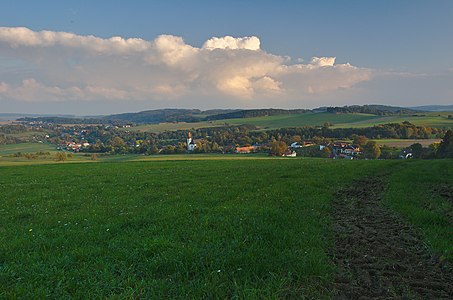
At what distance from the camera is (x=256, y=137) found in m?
118

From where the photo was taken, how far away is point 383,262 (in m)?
7.10

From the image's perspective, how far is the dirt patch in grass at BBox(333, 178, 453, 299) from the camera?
5.83 m

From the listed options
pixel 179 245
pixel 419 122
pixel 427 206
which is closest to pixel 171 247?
pixel 179 245

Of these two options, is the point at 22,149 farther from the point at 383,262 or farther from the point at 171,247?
the point at 383,262

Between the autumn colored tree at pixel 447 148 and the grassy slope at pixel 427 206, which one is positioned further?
the autumn colored tree at pixel 447 148

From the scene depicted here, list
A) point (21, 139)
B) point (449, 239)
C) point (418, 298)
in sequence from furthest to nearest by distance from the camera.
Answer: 1. point (21, 139)
2. point (449, 239)
3. point (418, 298)

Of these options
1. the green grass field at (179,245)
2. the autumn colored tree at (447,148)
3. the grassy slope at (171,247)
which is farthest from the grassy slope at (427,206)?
the autumn colored tree at (447,148)

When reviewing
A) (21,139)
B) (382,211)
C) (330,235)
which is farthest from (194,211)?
(21,139)

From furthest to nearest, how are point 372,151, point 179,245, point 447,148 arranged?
point 372,151, point 447,148, point 179,245

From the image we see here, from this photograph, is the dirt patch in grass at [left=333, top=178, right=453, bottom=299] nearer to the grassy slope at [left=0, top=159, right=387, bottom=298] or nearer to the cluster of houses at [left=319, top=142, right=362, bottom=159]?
the grassy slope at [left=0, top=159, right=387, bottom=298]

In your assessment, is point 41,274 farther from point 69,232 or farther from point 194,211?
point 194,211

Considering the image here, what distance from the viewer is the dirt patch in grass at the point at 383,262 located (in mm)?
5831

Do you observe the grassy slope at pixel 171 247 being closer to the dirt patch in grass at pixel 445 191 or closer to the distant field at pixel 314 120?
the dirt patch in grass at pixel 445 191

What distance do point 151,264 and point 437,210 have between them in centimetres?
1060
